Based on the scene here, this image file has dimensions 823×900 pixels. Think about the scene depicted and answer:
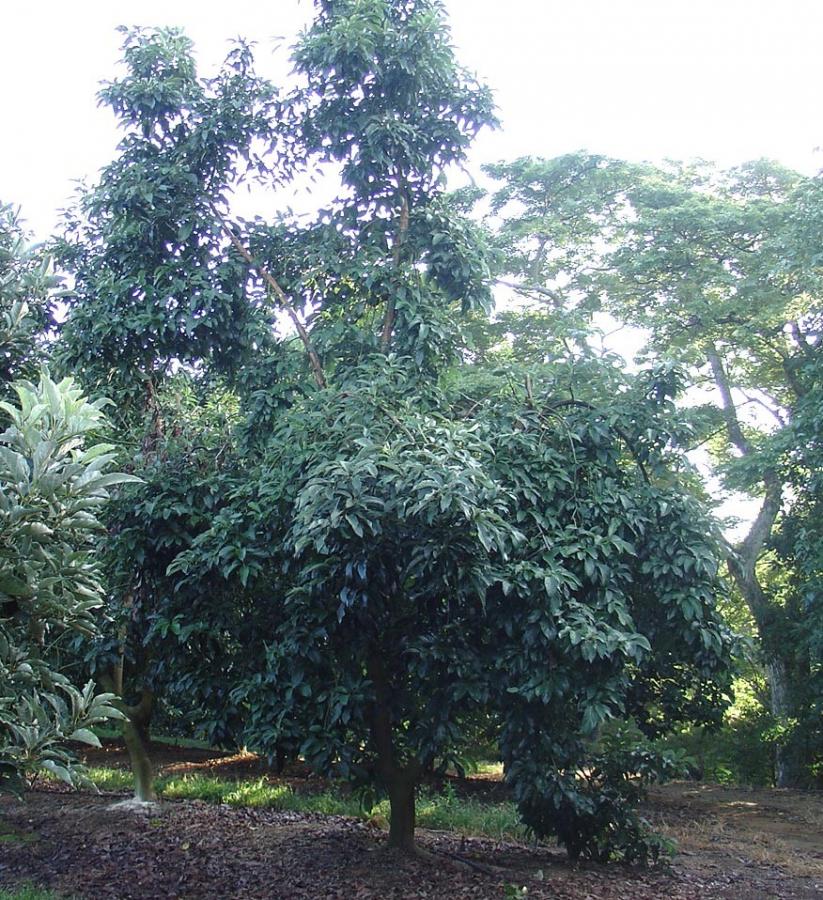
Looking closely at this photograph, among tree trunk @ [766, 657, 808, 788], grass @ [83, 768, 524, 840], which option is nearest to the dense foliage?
grass @ [83, 768, 524, 840]

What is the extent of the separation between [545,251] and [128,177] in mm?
11427

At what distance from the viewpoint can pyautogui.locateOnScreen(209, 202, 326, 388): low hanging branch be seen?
6551 mm

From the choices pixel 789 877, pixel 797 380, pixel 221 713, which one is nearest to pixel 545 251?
pixel 797 380

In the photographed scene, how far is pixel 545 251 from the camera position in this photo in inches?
666

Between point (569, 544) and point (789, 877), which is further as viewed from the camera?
point (789, 877)

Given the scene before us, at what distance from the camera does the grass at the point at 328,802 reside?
8.46 metres

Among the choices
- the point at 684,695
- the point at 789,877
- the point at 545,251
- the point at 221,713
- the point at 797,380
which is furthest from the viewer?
the point at 545,251

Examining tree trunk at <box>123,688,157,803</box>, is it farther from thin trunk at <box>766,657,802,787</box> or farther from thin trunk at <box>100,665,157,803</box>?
thin trunk at <box>766,657,802,787</box>

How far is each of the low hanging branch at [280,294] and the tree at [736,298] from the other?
7.33 metres

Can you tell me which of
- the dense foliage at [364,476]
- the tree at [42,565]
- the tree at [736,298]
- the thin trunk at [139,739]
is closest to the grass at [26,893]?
the dense foliage at [364,476]

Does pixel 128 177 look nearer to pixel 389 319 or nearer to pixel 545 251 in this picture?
pixel 389 319

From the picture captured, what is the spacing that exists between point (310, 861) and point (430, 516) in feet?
11.3

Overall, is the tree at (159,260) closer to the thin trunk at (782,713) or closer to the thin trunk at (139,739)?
the thin trunk at (139,739)

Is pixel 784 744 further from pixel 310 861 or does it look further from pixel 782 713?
pixel 310 861
